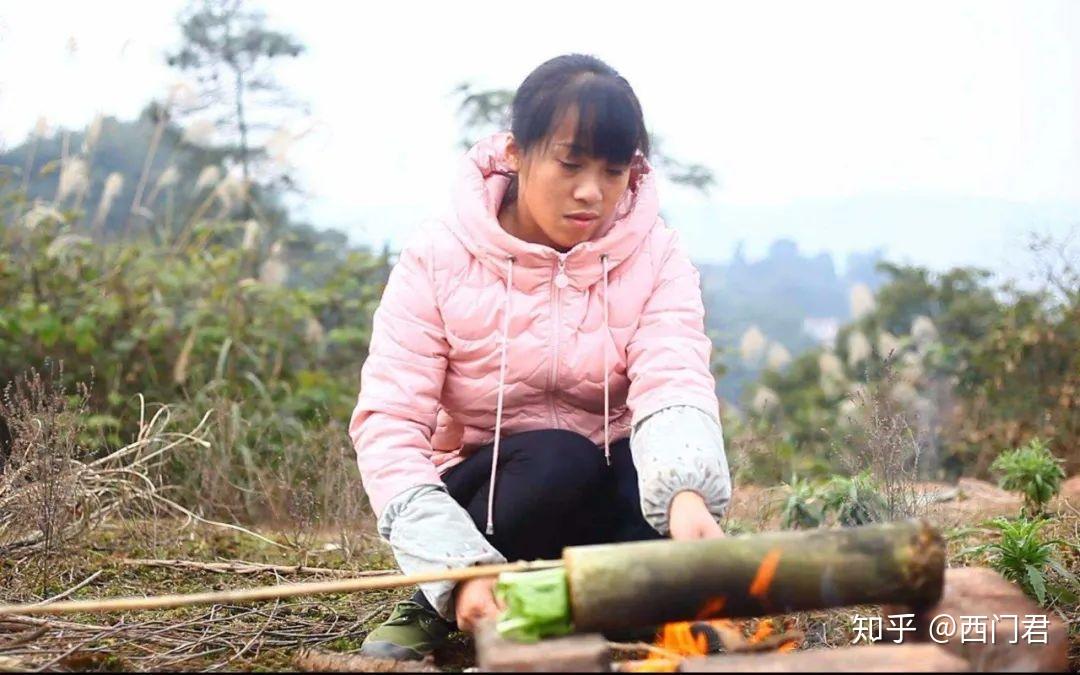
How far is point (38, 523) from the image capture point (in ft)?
11.0

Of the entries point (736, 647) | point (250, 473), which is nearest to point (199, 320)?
point (250, 473)

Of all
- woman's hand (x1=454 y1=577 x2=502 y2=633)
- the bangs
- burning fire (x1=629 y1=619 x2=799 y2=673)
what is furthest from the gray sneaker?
the bangs

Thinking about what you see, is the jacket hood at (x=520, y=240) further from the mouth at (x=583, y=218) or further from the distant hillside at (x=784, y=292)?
the distant hillside at (x=784, y=292)

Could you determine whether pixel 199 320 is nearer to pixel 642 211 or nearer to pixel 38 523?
pixel 38 523

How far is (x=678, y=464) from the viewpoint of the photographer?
7.36ft

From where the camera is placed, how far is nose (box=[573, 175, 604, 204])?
240cm

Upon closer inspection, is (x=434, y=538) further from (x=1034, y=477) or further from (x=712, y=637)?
(x=1034, y=477)

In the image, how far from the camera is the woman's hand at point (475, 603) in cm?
212

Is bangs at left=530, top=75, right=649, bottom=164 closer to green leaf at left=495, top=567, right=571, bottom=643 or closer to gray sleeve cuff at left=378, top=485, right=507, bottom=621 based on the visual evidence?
gray sleeve cuff at left=378, top=485, right=507, bottom=621

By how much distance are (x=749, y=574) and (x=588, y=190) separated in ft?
3.17

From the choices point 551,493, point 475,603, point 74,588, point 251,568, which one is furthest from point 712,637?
point 74,588

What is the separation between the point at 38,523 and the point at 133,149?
580cm

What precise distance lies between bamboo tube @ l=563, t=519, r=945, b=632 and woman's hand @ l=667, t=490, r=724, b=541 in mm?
342

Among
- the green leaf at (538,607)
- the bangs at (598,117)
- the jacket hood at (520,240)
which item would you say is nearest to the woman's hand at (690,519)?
the green leaf at (538,607)
